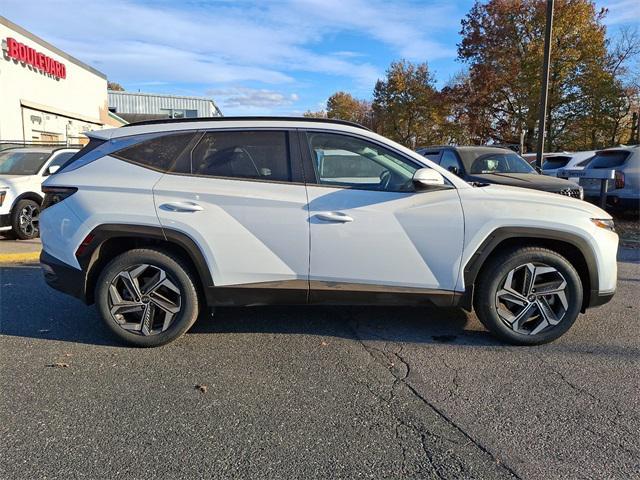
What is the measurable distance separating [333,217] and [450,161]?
6168 mm

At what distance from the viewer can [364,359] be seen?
12.3 ft

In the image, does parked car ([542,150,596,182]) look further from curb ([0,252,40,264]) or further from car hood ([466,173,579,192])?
curb ([0,252,40,264])

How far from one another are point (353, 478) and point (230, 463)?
630mm

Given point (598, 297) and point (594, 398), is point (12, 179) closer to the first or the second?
point (598, 297)

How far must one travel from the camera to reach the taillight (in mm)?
3840

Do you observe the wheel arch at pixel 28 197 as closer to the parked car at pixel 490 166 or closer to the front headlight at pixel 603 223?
the parked car at pixel 490 166

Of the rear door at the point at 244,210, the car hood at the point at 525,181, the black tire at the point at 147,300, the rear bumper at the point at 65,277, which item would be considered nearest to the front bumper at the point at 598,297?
the rear door at the point at 244,210

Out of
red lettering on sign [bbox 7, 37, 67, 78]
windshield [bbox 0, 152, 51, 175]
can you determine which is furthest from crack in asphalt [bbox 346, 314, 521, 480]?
red lettering on sign [bbox 7, 37, 67, 78]

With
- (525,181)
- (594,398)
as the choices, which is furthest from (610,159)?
(594,398)

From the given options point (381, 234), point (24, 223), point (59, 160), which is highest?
point (59, 160)

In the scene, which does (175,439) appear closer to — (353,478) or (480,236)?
(353,478)

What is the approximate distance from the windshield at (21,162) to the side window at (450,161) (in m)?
7.60

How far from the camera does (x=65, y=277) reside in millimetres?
3898

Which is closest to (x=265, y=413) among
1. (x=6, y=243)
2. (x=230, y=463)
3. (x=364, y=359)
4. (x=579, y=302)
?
(x=230, y=463)
